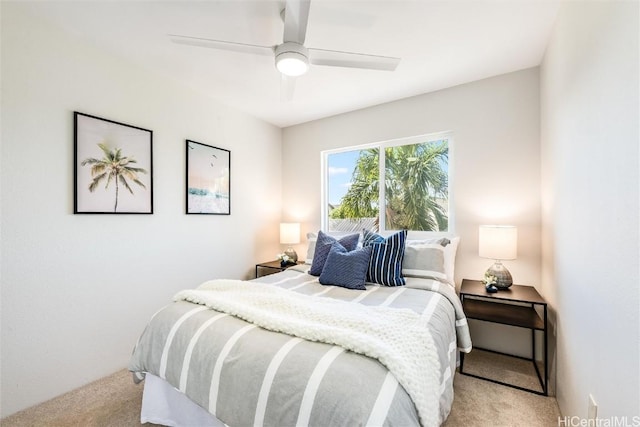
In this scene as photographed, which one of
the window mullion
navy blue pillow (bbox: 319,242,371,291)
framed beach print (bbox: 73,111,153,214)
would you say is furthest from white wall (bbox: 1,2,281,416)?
the window mullion

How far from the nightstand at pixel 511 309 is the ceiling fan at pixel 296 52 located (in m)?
1.85

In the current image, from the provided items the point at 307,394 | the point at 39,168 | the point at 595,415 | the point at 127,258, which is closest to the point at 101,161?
the point at 39,168

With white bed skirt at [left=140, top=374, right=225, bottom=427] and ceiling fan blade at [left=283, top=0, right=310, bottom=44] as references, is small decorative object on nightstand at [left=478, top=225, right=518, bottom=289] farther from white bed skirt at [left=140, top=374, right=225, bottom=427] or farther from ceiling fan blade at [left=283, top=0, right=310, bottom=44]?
white bed skirt at [left=140, top=374, right=225, bottom=427]

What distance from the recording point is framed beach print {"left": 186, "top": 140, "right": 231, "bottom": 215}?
110 inches

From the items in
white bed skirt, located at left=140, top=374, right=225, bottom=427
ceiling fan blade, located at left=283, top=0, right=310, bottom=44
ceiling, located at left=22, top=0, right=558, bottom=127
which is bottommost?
white bed skirt, located at left=140, top=374, right=225, bottom=427

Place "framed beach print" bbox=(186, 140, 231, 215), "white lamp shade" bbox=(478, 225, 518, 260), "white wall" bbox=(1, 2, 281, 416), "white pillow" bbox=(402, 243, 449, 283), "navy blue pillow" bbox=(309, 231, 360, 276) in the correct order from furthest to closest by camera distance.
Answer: "framed beach print" bbox=(186, 140, 231, 215) < "navy blue pillow" bbox=(309, 231, 360, 276) < "white pillow" bbox=(402, 243, 449, 283) < "white lamp shade" bbox=(478, 225, 518, 260) < "white wall" bbox=(1, 2, 281, 416)

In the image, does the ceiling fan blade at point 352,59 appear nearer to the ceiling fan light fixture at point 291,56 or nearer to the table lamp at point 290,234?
the ceiling fan light fixture at point 291,56

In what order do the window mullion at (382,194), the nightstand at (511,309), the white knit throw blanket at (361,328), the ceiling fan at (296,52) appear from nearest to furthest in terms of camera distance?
the white knit throw blanket at (361,328)
the ceiling fan at (296,52)
the nightstand at (511,309)
the window mullion at (382,194)

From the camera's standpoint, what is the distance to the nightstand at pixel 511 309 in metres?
1.95

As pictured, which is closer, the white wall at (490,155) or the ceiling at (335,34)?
the ceiling at (335,34)

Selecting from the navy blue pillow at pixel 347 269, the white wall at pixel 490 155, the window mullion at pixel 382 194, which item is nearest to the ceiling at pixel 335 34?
the white wall at pixel 490 155

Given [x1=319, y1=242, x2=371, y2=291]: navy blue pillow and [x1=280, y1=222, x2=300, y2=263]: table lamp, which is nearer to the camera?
[x1=319, y1=242, x2=371, y2=291]: navy blue pillow

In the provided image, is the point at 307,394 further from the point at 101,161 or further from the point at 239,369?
the point at 101,161

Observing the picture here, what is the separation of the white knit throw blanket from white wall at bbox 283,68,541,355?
154cm
